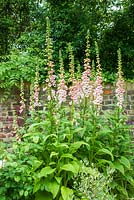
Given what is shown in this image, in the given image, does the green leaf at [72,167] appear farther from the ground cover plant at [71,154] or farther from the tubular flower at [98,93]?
the tubular flower at [98,93]

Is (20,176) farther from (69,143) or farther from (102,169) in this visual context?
(102,169)

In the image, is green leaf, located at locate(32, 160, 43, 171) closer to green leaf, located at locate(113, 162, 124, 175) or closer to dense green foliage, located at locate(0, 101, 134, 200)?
dense green foliage, located at locate(0, 101, 134, 200)

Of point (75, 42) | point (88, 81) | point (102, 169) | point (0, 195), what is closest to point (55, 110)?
point (88, 81)

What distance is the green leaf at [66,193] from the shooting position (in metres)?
3.64

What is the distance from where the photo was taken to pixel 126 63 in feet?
22.0

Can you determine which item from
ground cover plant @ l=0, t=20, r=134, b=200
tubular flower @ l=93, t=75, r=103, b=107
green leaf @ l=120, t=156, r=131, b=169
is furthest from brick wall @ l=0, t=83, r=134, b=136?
green leaf @ l=120, t=156, r=131, b=169

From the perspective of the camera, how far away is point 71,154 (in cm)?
389

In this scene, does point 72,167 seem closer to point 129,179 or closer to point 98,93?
point 129,179

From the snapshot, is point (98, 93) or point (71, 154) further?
point (98, 93)

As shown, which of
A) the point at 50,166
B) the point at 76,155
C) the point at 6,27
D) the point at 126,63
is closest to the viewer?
the point at 50,166

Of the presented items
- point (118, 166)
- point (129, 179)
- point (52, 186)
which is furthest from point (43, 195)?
point (129, 179)

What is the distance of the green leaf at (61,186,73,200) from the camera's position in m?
3.64

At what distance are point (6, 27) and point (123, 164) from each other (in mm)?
6343

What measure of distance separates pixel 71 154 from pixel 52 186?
0.39 metres
